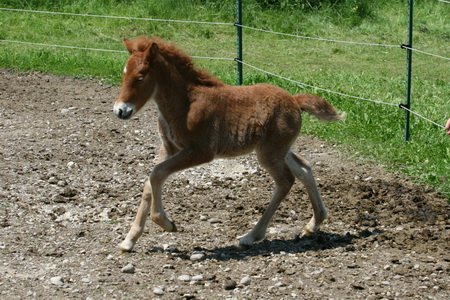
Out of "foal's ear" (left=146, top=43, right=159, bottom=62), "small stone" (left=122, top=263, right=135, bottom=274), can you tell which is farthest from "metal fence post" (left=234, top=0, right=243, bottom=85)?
"small stone" (left=122, top=263, right=135, bottom=274)

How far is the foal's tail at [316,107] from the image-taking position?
7.88 metres

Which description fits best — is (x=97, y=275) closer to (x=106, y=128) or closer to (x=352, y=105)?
(x=106, y=128)

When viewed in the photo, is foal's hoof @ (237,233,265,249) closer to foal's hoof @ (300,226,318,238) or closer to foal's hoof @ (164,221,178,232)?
foal's hoof @ (300,226,318,238)

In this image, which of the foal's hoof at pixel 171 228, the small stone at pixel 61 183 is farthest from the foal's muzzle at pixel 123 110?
the small stone at pixel 61 183

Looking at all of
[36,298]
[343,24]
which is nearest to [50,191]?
[36,298]

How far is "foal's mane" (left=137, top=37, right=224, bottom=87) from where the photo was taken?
7559 millimetres

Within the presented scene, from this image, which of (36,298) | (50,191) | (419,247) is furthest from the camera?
(50,191)

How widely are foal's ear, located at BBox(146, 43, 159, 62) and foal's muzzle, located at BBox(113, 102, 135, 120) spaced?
14.4 inches

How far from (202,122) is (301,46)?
893 centimetres

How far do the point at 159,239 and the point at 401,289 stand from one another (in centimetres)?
199

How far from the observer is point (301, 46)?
53.2 feet

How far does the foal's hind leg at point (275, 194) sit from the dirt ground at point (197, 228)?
0.09 meters

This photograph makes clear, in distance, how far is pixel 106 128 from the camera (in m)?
10.8

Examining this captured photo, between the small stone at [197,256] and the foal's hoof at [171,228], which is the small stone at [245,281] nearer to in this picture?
the small stone at [197,256]
